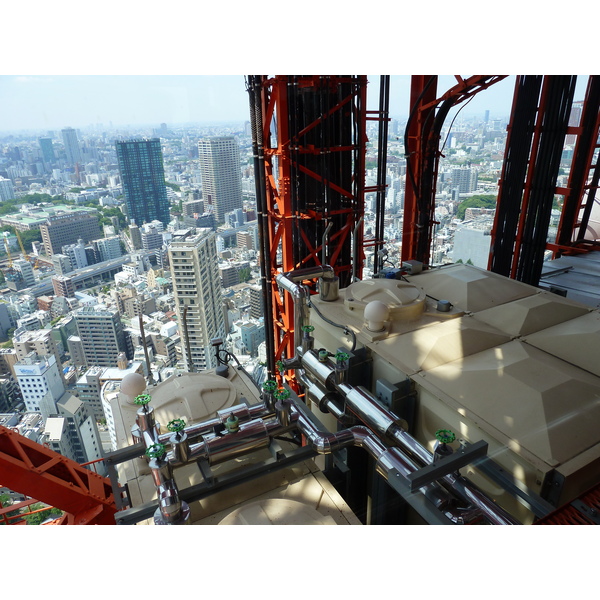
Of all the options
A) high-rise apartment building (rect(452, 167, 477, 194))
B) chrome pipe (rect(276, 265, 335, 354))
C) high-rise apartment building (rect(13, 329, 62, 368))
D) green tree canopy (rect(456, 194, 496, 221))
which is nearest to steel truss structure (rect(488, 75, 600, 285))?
green tree canopy (rect(456, 194, 496, 221))

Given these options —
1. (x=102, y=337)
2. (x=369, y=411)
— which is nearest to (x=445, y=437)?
(x=369, y=411)

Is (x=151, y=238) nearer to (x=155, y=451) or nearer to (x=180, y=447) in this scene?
(x=180, y=447)

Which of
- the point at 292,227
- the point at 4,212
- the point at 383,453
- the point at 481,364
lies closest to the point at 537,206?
the point at 292,227

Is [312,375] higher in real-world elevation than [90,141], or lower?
lower

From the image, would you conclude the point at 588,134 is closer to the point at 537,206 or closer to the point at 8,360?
the point at 537,206

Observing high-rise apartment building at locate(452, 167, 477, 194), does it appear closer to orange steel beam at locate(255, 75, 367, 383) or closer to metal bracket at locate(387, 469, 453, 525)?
orange steel beam at locate(255, 75, 367, 383)

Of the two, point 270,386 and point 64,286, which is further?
point 64,286

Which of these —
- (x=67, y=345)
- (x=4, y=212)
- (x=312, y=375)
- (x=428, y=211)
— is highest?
(x=4, y=212)
